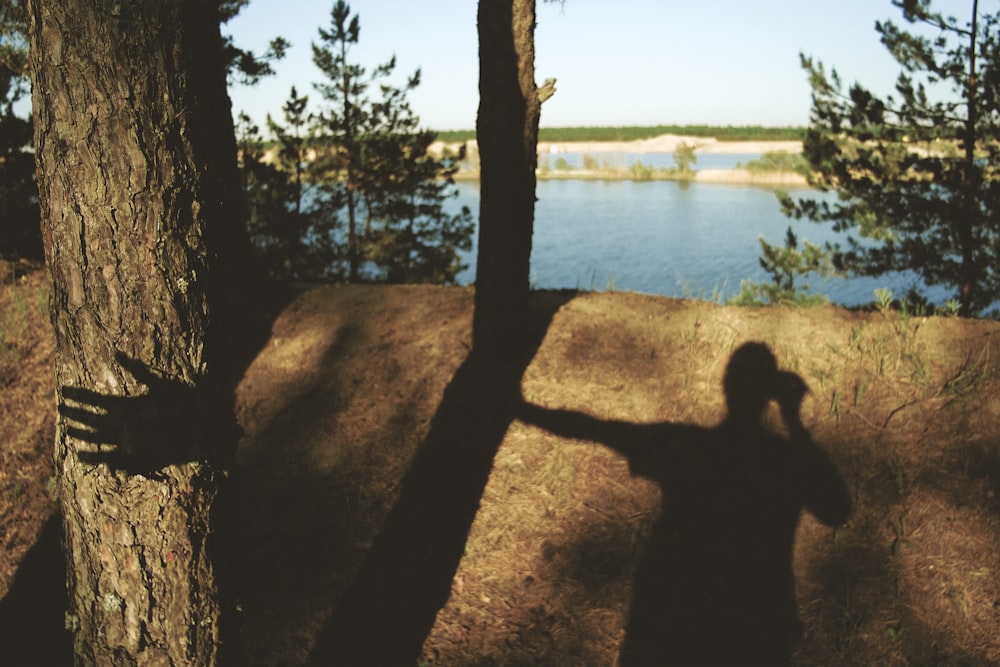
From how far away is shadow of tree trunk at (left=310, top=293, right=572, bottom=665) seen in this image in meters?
3.91

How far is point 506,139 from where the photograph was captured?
5457mm

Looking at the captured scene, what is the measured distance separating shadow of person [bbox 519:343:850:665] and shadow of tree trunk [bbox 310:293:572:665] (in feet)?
1.45

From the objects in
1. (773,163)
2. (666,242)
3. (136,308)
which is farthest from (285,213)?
(773,163)

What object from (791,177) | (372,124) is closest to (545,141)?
(791,177)

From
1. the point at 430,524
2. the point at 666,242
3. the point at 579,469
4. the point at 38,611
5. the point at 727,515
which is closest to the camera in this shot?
the point at 38,611

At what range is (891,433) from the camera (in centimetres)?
496

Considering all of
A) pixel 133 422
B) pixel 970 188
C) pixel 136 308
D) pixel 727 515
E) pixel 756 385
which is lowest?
pixel 727 515

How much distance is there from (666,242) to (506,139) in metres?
23.6

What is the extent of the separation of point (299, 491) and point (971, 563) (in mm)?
4580

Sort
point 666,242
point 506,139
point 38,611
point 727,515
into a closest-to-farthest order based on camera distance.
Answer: point 38,611, point 727,515, point 506,139, point 666,242

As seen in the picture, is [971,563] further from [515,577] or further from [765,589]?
[515,577]

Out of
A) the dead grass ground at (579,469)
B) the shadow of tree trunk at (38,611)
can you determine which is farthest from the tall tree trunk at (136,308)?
the shadow of tree trunk at (38,611)

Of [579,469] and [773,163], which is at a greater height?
[773,163]

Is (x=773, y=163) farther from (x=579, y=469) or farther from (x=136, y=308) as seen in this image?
(x=136, y=308)
